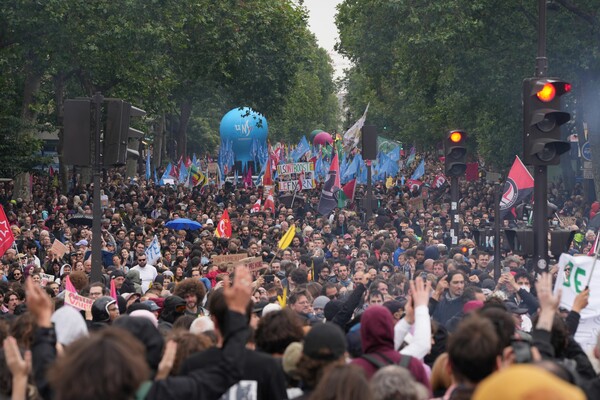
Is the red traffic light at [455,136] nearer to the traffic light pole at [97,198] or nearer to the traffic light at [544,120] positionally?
the traffic light at [544,120]

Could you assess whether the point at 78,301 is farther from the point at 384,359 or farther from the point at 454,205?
the point at 454,205

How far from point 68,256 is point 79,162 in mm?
6503

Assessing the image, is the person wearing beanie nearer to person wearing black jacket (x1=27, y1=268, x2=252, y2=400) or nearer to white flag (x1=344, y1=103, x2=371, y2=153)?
person wearing black jacket (x1=27, y1=268, x2=252, y2=400)

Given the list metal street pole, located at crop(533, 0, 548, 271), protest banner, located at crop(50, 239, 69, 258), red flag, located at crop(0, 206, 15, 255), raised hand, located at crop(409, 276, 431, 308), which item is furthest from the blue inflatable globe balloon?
raised hand, located at crop(409, 276, 431, 308)

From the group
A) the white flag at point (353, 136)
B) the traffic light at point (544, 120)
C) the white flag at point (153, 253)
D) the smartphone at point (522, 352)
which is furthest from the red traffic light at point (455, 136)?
the white flag at point (353, 136)

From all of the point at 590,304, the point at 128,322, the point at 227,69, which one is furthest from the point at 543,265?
the point at 227,69

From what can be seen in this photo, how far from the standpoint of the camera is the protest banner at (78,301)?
32.3ft

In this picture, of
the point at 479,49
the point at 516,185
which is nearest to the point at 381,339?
the point at 516,185

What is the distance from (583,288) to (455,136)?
9357 millimetres

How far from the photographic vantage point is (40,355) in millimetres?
5551

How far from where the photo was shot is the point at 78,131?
41.6ft

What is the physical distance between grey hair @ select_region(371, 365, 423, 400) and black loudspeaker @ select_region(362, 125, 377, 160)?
854 inches

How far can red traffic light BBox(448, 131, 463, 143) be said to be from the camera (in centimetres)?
1800

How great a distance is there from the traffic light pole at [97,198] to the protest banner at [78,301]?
287 centimetres
